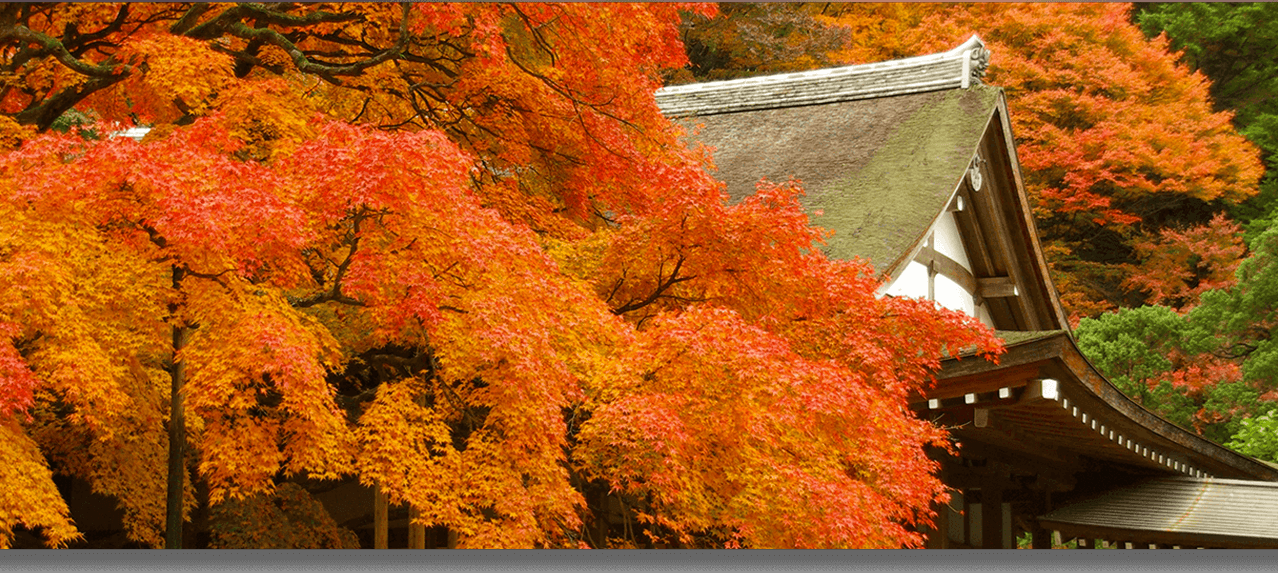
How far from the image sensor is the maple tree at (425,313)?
436 centimetres

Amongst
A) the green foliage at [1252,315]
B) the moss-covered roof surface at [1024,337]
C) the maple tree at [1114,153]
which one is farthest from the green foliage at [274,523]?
the maple tree at [1114,153]

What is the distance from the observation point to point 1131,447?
8.24 meters

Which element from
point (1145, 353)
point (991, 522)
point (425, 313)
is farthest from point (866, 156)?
A: point (425, 313)

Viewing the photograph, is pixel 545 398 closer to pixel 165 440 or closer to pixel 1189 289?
pixel 165 440

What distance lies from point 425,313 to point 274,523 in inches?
125

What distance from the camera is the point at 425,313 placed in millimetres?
4441

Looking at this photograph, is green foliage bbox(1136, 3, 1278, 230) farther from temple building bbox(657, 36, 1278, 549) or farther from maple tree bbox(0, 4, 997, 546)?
maple tree bbox(0, 4, 997, 546)

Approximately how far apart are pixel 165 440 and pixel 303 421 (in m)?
1.84

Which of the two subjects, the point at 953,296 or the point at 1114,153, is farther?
the point at 1114,153

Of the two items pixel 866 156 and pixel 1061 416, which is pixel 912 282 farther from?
pixel 1061 416

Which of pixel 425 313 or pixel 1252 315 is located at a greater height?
pixel 1252 315

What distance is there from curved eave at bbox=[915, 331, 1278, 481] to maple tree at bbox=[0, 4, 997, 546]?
0.69 meters

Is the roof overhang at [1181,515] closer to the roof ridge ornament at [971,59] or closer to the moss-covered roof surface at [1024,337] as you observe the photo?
the moss-covered roof surface at [1024,337]

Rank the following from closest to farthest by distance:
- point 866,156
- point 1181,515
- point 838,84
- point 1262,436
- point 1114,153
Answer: point 1181,515 → point 866,156 → point 838,84 → point 1262,436 → point 1114,153
